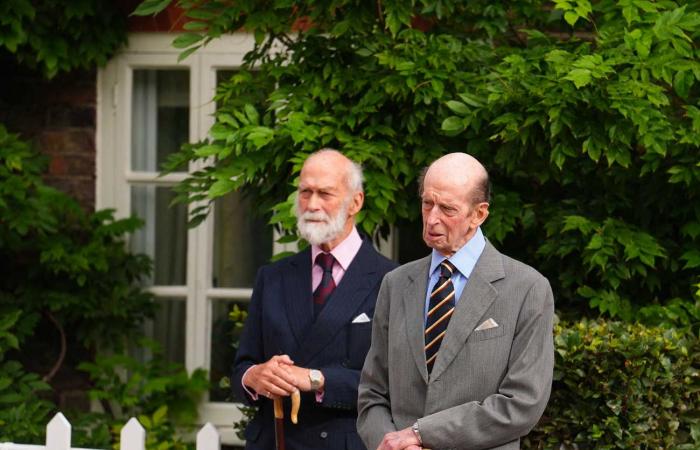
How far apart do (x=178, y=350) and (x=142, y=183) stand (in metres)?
0.90

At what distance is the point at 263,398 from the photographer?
14.8ft

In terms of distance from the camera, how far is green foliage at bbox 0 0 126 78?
6895 millimetres

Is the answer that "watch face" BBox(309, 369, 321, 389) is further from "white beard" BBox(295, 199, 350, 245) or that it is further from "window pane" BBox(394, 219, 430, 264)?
"window pane" BBox(394, 219, 430, 264)

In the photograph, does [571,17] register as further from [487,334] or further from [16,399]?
[16,399]

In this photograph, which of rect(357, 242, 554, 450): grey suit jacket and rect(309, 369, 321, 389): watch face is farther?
rect(309, 369, 321, 389): watch face

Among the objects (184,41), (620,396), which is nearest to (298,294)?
(620,396)

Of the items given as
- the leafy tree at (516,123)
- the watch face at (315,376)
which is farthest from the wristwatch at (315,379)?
the leafy tree at (516,123)

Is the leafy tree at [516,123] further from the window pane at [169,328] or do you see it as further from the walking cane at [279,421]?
the window pane at [169,328]

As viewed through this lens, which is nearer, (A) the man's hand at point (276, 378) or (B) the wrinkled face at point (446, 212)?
(B) the wrinkled face at point (446, 212)

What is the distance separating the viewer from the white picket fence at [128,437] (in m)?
4.85

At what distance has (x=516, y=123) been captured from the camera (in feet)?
17.5

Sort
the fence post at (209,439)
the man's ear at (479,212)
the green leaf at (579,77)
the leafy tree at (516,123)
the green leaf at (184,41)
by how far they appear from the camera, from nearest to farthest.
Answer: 1. the man's ear at (479,212)
2. the fence post at (209,439)
3. the green leaf at (579,77)
4. the leafy tree at (516,123)
5. the green leaf at (184,41)

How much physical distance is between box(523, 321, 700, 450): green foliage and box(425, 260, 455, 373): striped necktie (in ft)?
2.93

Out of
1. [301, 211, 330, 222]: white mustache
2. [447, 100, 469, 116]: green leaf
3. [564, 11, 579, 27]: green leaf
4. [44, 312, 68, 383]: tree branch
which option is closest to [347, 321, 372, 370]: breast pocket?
[301, 211, 330, 222]: white mustache
